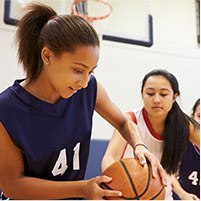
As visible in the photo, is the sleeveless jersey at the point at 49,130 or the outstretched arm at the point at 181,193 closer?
the sleeveless jersey at the point at 49,130

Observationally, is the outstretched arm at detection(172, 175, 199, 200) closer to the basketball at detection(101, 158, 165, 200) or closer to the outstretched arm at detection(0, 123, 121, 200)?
the basketball at detection(101, 158, 165, 200)

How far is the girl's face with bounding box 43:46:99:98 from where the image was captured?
862 mm

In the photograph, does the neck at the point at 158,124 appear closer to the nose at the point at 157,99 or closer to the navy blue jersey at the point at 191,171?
→ the nose at the point at 157,99

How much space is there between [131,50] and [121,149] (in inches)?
73.8

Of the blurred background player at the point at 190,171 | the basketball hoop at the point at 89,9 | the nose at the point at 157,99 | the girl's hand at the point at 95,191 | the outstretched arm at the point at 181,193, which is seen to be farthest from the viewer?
the basketball hoop at the point at 89,9

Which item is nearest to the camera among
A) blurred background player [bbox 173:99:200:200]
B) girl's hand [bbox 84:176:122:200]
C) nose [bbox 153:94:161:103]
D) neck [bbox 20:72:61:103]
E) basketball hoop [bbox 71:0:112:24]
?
girl's hand [bbox 84:176:122:200]

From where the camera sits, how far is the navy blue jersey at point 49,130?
941 millimetres

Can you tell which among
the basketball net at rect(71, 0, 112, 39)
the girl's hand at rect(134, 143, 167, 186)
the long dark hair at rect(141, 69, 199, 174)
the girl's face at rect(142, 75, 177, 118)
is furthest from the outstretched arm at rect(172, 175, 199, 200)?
the basketball net at rect(71, 0, 112, 39)

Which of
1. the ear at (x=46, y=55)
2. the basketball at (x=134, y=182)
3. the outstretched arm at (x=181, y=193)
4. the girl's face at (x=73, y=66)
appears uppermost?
the ear at (x=46, y=55)

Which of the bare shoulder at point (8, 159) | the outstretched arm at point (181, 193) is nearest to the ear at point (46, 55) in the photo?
the bare shoulder at point (8, 159)

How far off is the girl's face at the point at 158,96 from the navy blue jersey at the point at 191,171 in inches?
23.8

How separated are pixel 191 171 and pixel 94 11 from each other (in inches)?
65.7

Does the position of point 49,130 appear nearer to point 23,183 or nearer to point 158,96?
point 23,183

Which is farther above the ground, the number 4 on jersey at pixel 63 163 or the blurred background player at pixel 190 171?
the number 4 on jersey at pixel 63 163
